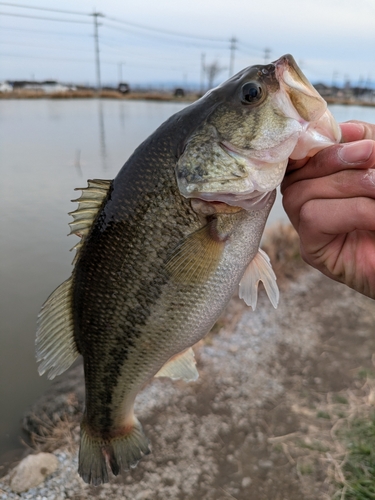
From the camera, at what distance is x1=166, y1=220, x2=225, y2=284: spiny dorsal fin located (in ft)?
4.82

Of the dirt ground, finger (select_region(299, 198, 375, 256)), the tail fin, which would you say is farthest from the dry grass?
finger (select_region(299, 198, 375, 256))

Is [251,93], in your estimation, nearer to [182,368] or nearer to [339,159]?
[339,159]

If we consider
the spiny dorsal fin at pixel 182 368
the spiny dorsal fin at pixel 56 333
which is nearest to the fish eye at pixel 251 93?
the spiny dorsal fin at pixel 56 333

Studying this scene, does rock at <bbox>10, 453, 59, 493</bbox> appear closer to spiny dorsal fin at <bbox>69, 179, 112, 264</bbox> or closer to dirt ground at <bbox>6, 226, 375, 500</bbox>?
dirt ground at <bbox>6, 226, 375, 500</bbox>

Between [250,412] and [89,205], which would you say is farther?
A: [250,412]

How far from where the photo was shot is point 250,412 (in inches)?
137

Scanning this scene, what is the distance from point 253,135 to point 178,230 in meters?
0.45

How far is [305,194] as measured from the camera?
150cm

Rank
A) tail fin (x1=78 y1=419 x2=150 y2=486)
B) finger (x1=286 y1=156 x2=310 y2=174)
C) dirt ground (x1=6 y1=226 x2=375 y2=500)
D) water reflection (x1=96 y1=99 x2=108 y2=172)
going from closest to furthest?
finger (x1=286 y1=156 x2=310 y2=174) → tail fin (x1=78 y1=419 x2=150 y2=486) → dirt ground (x1=6 y1=226 x2=375 y2=500) → water reflection (x1=96 y1=99 x2=108 y2=172)

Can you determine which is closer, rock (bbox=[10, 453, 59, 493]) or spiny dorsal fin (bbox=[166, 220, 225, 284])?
spiny dorsal fin (bbox=[166, 220, 225, 284])

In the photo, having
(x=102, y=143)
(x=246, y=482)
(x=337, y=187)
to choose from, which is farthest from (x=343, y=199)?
(x=102, y=143)

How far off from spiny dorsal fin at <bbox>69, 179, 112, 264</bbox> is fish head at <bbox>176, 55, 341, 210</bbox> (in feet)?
1.24

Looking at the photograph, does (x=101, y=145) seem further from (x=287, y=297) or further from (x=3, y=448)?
(x=3, y=448)

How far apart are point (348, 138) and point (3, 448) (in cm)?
378
